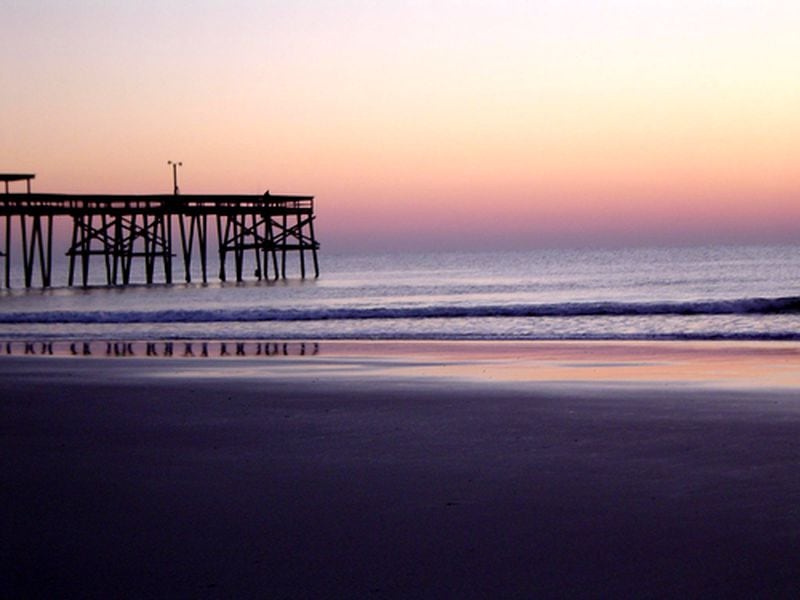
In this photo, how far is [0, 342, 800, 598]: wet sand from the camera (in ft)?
13.5

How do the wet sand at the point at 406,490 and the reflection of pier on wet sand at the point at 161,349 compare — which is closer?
the wet sand at the point at 406,490

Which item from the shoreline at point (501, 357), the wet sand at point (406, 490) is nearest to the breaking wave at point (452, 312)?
the shoreline at point (501, 357)

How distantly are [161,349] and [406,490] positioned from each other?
38.5 feet

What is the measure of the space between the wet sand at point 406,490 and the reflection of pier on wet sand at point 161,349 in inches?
196

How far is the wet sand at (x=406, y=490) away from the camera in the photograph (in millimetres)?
4129

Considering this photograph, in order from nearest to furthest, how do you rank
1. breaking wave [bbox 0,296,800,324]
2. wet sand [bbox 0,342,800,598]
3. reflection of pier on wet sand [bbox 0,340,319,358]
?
wet sand [bbox 0,342,800,598], reflection of pier on wet sand [bbox 0,340,319,358], breaking wave [bbox 0,296,800,324]

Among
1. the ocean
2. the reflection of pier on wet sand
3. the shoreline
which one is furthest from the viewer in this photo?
the ocean

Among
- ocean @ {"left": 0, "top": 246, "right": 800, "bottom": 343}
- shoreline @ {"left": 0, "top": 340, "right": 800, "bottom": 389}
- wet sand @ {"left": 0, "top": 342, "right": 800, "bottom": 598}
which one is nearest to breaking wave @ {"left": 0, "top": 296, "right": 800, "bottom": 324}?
ocean @ {"left": 0, "top": 246, "right": 800, "bottom": 343}

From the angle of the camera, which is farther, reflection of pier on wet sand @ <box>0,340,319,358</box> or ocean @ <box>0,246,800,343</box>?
ocean @ <box>0,246,800,343</box>

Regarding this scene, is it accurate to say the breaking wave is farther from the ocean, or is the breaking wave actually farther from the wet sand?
the wet sand

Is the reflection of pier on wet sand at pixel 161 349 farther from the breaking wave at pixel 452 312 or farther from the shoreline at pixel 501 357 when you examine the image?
the breaking wave at pixel 452 312

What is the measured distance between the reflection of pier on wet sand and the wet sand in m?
4.99

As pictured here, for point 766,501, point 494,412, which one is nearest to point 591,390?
point 494,412

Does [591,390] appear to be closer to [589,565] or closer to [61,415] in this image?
[61,415]
